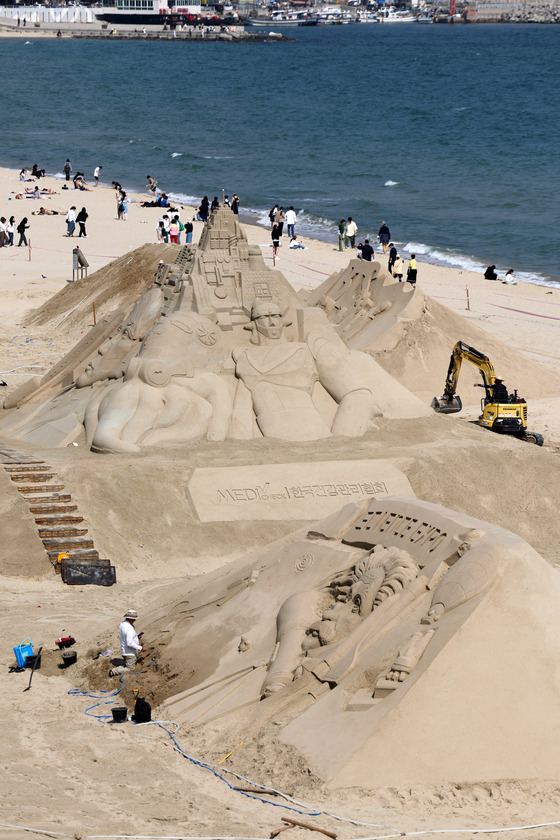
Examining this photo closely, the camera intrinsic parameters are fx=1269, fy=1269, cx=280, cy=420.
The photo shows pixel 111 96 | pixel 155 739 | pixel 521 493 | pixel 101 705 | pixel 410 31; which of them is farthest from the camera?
pixel 410 31

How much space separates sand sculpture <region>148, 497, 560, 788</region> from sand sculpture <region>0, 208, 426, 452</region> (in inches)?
252

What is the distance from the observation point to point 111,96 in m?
97.1


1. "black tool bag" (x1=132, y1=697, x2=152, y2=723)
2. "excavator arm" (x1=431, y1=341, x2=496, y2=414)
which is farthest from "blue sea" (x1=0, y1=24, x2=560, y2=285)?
"black tool bag" (x1=132, y1=697, x2=152, y2=723)

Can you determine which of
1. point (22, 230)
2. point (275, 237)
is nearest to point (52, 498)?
point (275, 237)

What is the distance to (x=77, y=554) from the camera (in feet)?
49.3

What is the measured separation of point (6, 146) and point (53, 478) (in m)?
54.7

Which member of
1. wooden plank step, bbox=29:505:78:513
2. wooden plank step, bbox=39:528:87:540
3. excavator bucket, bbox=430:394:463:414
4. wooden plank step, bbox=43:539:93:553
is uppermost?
wooden plank step, bbox=29:505:78:513

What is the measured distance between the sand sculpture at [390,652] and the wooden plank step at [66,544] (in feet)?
12.6

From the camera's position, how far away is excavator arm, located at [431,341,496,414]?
2111 centimetres

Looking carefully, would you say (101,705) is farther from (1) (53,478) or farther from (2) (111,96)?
(2) (111,96)

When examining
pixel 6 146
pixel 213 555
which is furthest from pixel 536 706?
pixel 6 146

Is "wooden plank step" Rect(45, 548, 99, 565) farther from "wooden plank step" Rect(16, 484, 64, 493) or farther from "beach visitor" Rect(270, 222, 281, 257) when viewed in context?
"beach visitor" Rect(270, 222, 281, 257)

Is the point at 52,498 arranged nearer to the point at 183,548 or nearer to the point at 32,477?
the point at 32,477

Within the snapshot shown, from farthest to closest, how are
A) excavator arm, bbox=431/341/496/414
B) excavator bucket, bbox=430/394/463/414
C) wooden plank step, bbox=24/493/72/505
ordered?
1. excavator bucket, bbox=430/394/463/414
2. excavator arm, bbox=431/341/496/414
3. wooden plank step, bbox=24/493/72/505
